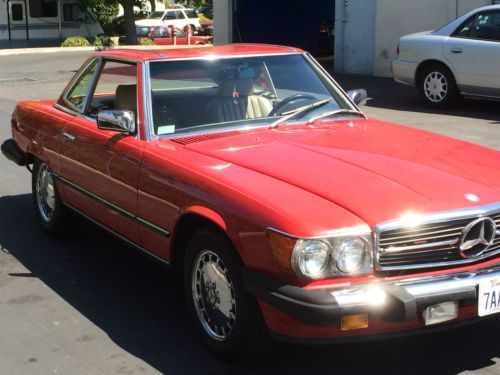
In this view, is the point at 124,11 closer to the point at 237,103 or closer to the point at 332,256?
the point at 237,103

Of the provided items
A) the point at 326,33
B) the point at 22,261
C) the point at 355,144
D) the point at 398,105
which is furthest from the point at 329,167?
the point at 326,33

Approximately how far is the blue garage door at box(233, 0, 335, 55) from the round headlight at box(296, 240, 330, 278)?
1909 centimetres

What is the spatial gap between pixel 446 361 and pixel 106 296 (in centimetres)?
213

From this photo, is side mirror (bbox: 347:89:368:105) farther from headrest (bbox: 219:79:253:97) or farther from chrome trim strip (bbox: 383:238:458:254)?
chrome trim strip (bbox: 383:238:458:254)

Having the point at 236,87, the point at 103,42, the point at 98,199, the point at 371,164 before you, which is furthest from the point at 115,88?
the point at 103,42

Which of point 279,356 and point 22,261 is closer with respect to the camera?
point 279,356

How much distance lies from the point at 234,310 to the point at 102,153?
163 cm

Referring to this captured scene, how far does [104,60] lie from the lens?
562 centimetres

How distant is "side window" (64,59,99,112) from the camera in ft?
18.8

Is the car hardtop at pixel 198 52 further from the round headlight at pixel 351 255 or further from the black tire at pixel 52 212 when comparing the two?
the round headlight at pixel 351 255

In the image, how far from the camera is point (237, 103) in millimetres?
4988

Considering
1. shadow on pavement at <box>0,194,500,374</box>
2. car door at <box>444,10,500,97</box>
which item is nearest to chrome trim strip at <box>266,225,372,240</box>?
shadow on pavement at <box>0,194,500,374</box>

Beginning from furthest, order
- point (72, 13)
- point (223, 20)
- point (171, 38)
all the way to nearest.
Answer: point (72, 13) < point (171, 38) < point (223, 20)

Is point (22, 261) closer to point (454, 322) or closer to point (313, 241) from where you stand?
point (313, 241)
